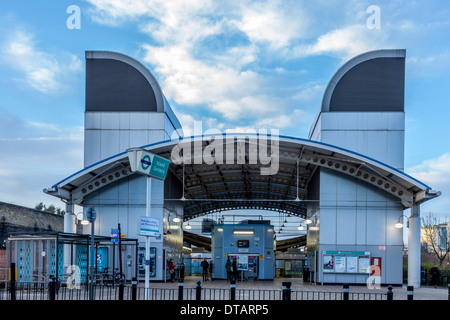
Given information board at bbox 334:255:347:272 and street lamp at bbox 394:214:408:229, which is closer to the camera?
street lamp at bbox 394:214:408:229

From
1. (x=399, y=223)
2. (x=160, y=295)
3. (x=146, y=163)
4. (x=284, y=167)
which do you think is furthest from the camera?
(x=284, y=167)

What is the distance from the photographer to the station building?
29.2 m

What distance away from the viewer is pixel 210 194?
4650 cm

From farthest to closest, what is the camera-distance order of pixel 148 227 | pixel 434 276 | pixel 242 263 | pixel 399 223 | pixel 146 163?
pixel 242 263 < pixel 434 276 < pixel 399 223 < pixel 146 163 < pixel 148 227

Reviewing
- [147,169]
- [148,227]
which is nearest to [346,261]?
[148,227]

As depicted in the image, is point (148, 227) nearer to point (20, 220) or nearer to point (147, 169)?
point (147, 169)

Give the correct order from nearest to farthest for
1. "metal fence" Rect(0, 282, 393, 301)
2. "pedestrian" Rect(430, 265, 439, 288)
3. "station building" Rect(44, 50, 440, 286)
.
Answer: "metal fence" Rect(0, 282, 393, 301)
"station building" Rect(44, 50, 440, 286)
"pedestrian" Rect(430, 265, 439, 288)

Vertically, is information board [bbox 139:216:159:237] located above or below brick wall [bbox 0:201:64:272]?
above

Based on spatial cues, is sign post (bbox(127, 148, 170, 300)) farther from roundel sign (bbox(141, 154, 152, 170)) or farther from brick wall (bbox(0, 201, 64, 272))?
brick wall (bbox(0, 201, 64, 272))

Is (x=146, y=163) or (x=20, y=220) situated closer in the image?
(x=146, y=163)

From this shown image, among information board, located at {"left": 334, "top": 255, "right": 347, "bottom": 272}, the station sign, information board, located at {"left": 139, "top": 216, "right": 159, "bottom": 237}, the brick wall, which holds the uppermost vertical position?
the station sign

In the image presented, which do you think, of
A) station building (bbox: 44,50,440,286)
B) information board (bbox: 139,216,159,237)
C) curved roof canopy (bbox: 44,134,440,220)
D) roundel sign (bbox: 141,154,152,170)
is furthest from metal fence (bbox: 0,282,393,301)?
curved roof canopy (bbox: 44,134,440,220)

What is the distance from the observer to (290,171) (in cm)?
3572
